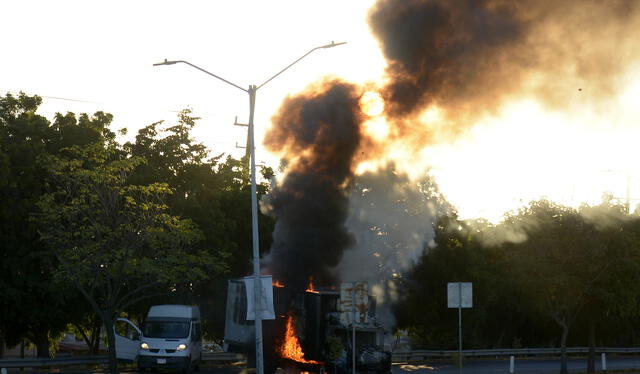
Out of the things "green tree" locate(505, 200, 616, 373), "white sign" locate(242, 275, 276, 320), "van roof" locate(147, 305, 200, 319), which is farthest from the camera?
"green tree" locate(505, 200, 616, 373)

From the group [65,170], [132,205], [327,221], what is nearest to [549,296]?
[327,221]

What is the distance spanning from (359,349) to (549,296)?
574 inches

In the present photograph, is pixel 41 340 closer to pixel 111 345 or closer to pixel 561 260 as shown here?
pixel 111 345

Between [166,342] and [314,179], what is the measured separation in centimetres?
898

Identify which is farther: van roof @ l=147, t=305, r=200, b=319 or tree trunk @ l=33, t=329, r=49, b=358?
tree trunk @ l=33, t=329, r=49, b=358

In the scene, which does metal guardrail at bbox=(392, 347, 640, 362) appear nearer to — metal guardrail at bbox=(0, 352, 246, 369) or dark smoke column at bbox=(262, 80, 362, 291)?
metal guardrail at bbox=(0, 352, 246, 369)

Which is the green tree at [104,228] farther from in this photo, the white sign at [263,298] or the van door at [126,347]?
the white sign at [263,298]

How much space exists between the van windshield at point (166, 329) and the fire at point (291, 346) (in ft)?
23.5

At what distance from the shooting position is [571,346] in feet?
203

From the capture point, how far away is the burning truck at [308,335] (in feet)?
92.3

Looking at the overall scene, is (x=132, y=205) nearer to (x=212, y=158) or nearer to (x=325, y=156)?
(x=325, y=156)

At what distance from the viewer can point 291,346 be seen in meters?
29.6

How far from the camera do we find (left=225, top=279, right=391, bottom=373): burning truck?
28141mm

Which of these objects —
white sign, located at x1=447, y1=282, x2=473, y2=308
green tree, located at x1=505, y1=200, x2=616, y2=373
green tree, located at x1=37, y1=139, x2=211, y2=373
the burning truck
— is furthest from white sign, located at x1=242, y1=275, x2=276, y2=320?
green tree, located at x1=505, y1=200, x2=616, y2=373
